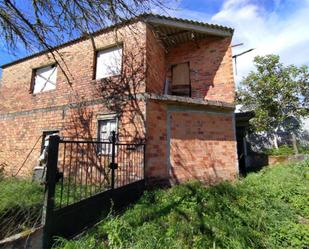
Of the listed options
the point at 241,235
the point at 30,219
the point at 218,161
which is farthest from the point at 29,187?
the point at 218,161

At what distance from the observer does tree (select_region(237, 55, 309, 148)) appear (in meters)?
12.5

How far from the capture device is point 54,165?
3.33 m

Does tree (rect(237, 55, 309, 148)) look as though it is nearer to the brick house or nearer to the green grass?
the brick house

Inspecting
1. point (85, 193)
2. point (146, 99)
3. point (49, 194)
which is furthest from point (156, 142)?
point (49, 194)

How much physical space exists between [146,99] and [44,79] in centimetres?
567

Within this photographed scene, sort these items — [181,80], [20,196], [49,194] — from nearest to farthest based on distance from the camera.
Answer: [49,194], [20,196], [181,80]

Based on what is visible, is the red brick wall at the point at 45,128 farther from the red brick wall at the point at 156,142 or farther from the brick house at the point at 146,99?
the red brick wall at the point at 156,142

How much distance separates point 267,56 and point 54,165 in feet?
46.0

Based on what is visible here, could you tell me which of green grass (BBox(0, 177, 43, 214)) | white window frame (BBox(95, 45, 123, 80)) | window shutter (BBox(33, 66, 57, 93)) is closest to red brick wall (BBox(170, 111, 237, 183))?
white window frame (BBox(95, 45, 123, 80))

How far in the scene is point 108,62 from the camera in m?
8.19

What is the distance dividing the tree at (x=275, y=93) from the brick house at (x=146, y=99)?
5.38 metres

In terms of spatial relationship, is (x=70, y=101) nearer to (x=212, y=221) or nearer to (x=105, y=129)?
(x=105, y=129)

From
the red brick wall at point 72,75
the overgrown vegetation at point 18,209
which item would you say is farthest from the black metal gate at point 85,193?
the red brick wall at point 72,75

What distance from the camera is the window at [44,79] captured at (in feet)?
31.0
